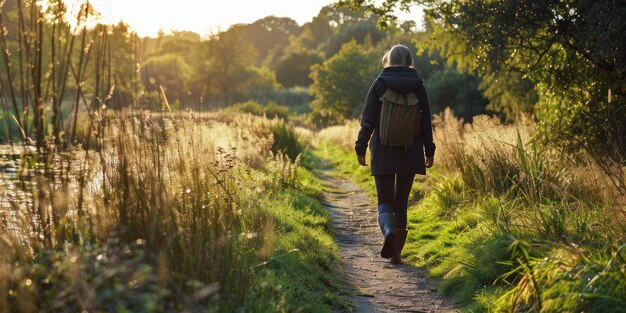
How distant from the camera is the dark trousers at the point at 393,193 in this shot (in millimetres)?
7141

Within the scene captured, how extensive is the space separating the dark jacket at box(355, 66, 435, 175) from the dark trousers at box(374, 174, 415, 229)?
0.12m

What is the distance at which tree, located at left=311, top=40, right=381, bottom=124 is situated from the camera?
4738cm

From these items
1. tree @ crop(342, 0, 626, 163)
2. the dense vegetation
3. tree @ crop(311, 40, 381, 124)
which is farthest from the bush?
tree @ crop(311, 40, 381, 124)

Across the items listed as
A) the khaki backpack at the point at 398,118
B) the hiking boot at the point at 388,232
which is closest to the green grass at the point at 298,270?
the hiking boot at the point at 388,232

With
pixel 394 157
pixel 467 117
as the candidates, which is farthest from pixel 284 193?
pixel 467 117

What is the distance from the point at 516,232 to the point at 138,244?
143 inches

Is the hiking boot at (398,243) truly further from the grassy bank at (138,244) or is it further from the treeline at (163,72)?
the treeline at (163,72)

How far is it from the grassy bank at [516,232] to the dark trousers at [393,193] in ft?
2.29

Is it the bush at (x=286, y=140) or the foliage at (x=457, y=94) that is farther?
the foliage at (x=457, y=94)

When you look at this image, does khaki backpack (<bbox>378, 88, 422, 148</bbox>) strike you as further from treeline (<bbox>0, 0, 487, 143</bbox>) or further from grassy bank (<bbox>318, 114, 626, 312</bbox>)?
treeline (<bbox>0, 0, 487, 143</bbox>)

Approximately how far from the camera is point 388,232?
6.92m

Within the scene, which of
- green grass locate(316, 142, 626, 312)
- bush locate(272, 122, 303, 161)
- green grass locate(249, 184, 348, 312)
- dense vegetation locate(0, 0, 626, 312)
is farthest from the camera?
bush locate(272, 122, 303, 161)

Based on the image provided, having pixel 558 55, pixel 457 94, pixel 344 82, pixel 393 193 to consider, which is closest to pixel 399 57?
pixel 393 193

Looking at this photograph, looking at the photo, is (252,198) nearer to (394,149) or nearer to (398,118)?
(394,149)
